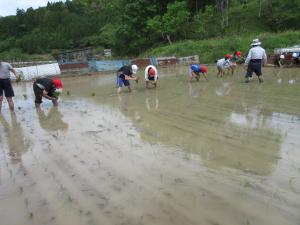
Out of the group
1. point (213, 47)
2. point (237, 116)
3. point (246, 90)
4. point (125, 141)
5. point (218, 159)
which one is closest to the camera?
point (218, 159)

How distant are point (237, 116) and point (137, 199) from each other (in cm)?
413

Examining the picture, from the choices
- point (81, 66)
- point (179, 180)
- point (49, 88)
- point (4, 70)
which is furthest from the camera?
point (81, 66)

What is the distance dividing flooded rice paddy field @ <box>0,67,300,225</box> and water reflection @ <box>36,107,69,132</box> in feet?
0.15

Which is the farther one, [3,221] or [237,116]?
[237,116]

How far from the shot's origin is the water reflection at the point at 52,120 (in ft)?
25.8

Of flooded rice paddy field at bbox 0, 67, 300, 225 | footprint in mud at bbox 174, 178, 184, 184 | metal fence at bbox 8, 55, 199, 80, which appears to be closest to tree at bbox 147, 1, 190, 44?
metal fence at bbox 8, 55, 199, 80

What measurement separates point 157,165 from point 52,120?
459cm

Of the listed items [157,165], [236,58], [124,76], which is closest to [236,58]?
[236,58]

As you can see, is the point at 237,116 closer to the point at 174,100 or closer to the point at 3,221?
the point at 174,100

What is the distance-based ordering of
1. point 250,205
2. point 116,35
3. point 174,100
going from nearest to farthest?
1. point 250,205
2. point 174,100
3. point 116,35

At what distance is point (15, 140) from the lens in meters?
6.98

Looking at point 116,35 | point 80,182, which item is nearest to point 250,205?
point 80,182

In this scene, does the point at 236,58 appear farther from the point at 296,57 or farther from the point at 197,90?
the point at 197,90

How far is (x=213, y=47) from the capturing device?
29500 millimetres
